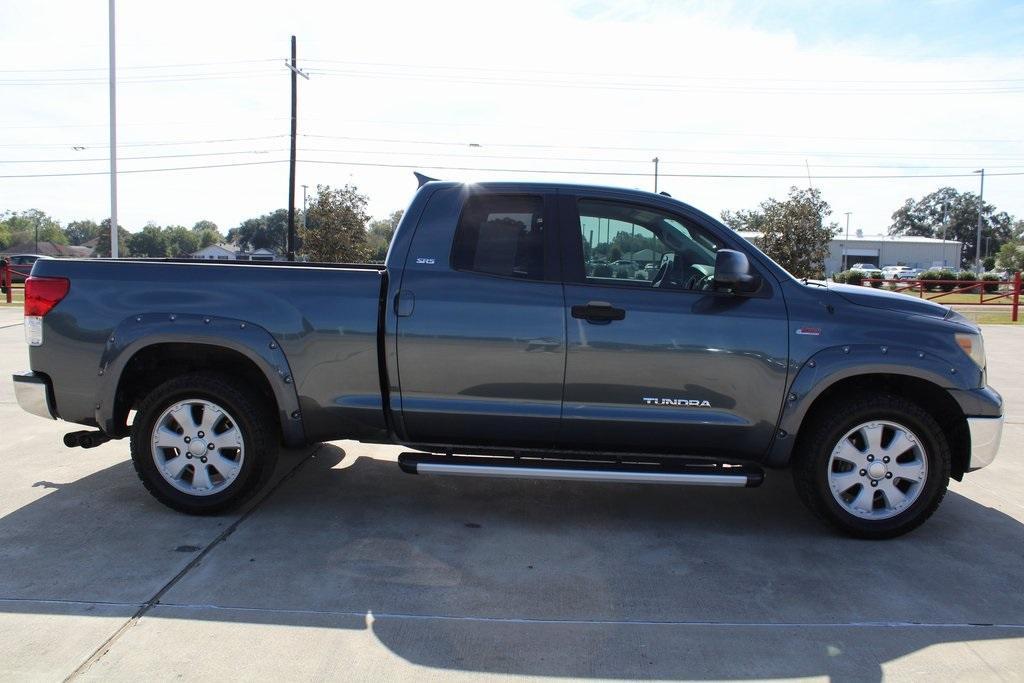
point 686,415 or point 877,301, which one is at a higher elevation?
point 877,301

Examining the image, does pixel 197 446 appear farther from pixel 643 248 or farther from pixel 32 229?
pixel 32 229

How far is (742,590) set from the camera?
3824 mm

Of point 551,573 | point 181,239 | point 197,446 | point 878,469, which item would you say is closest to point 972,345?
point 878,469

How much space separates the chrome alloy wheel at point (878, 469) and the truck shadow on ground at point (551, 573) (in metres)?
Result: 0.25

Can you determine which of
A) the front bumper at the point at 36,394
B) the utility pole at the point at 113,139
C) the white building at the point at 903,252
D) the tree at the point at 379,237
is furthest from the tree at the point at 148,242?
the front bumper at the point at 36,394

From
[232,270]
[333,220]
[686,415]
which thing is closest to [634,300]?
[686,415]

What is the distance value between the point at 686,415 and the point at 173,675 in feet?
9.25

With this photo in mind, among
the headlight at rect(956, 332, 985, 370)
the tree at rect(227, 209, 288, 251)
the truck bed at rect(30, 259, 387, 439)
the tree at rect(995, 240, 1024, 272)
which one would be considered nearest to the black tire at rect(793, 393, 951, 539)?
the headlight at rect(956, 332, 985, 370)

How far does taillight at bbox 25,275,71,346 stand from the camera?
4.55m

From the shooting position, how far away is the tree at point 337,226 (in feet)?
86.4

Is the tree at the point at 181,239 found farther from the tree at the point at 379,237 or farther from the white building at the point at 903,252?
the white building at the point at 903,252

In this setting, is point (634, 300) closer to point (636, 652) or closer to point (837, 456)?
point (837, 456)

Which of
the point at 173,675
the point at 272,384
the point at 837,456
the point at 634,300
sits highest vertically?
the point at 634,300

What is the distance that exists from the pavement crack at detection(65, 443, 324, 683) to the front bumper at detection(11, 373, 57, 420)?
128cm
